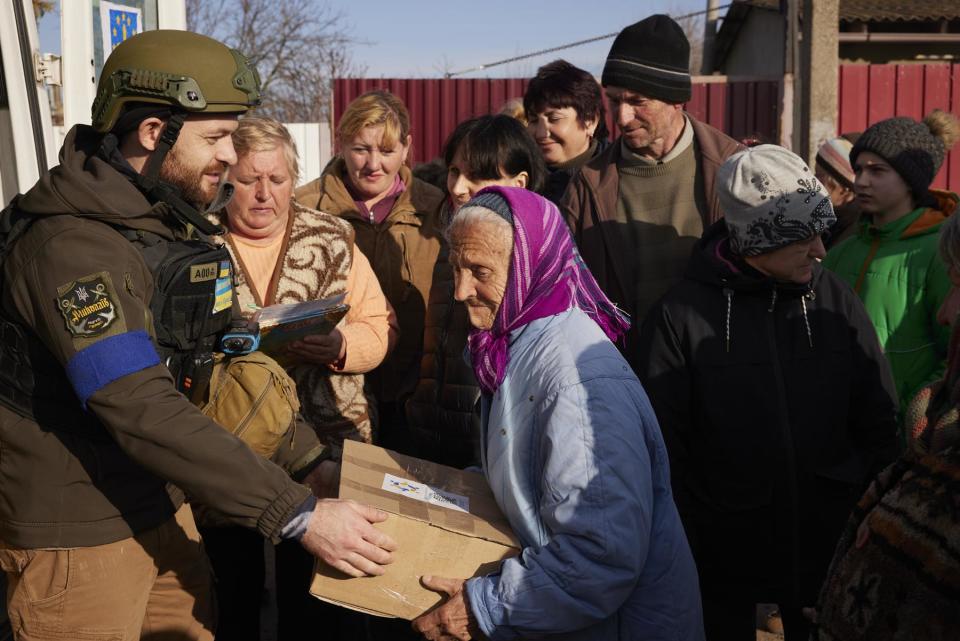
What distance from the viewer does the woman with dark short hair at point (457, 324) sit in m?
3.47

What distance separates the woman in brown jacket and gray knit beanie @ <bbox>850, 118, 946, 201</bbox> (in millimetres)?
1923

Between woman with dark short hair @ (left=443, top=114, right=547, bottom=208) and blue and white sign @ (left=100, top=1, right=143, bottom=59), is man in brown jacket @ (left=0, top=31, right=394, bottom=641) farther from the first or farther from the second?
blue and white sign @ (left=100, top=1, right=143, bottom=59)

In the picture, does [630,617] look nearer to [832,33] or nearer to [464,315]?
[464,315]

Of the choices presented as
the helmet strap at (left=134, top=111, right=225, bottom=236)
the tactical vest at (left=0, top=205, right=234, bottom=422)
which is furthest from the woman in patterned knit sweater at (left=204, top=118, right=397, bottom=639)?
the helmet strap at (left=134, top=111, right=225, bottom=236)

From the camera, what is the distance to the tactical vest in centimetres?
235

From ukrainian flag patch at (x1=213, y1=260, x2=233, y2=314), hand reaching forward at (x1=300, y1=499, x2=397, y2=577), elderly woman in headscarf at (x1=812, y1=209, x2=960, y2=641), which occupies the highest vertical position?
ukrainian flag patch at (x1=213, y1=260, x2=233, y2=314)

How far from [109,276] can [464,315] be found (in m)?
1.45

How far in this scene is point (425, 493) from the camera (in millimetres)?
2416

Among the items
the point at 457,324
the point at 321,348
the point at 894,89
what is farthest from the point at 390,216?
the point at 894,89

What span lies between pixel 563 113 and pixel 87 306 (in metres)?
2.87

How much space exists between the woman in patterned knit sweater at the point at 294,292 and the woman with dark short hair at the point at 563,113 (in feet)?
4.08

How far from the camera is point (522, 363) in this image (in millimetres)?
2328

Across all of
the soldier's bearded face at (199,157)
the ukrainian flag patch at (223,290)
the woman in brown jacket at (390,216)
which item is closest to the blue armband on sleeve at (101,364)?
the ukrainian flag patch at (223,290)

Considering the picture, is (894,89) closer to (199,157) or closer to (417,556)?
(199,157)
